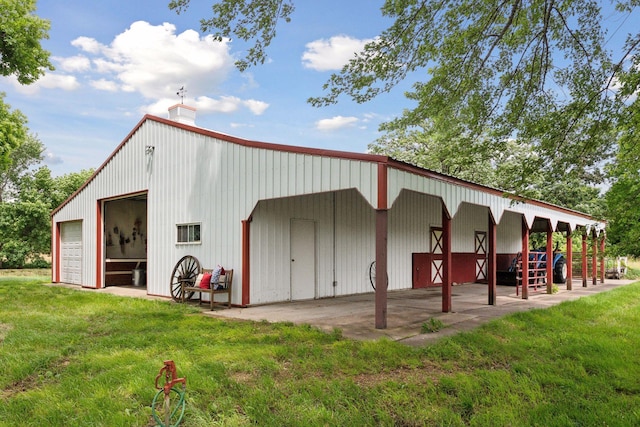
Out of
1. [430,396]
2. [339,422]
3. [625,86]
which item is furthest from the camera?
[625,86]

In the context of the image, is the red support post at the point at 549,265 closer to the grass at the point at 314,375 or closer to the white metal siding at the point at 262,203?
the white metal siding at the point at 262,203

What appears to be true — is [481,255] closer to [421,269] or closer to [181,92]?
[421,269]

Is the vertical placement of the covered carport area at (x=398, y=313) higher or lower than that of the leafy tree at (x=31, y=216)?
lower

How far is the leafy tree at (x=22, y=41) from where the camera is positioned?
13.6 m

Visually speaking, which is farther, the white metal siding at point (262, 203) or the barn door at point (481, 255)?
the barn door at point (481, 255)

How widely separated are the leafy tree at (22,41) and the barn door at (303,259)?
416 inches

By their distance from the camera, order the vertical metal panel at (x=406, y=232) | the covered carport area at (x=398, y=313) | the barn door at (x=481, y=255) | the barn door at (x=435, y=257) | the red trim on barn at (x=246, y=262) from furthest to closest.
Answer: the barn door at (x=481, y=255)
the barn door at (x=435, y=257)
the vertical metal panel at (x=406, y=232)
the red trim on barn at (x=246, y=262)
the covered carport area at (x=398, y=313)

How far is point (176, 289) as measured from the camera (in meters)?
10.6

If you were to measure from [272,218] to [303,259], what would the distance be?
1.32 m

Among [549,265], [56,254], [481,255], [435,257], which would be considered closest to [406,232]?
[435,257]

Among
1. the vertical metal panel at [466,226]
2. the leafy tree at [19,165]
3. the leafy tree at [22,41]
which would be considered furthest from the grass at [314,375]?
the leafy tree at [19,165]

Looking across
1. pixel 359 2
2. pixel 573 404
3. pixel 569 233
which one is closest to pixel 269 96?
pixel 359 2

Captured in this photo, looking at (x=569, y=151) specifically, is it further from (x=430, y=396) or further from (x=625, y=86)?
(x=430, y=396)

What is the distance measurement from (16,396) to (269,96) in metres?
7.47
